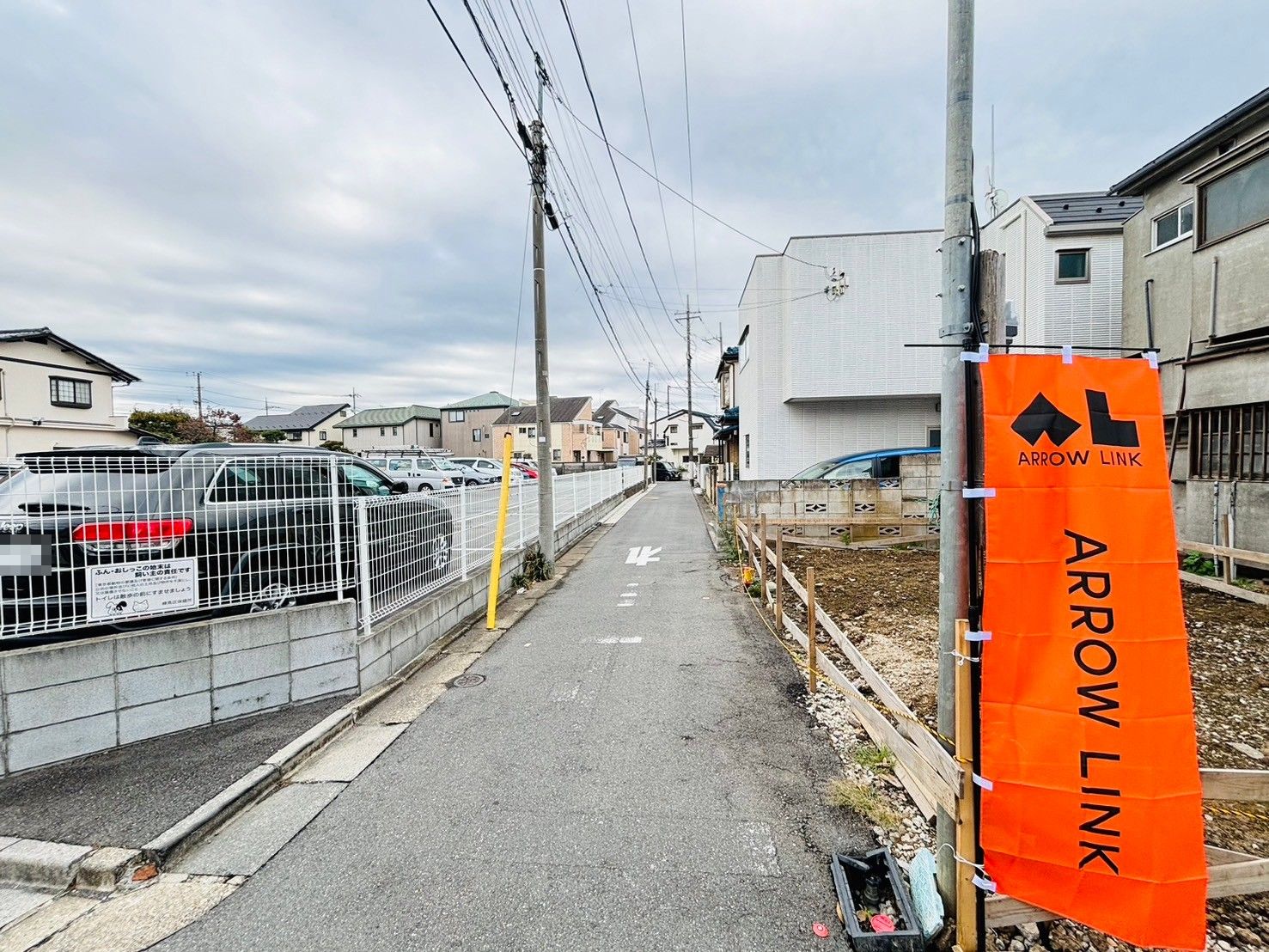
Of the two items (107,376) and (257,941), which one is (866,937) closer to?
(257,941)

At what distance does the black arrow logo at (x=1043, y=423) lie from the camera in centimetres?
187

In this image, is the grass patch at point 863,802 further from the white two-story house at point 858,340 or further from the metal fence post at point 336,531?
the white two-story house at point 858,340

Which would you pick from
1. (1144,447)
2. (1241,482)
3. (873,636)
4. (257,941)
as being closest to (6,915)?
(257,941)

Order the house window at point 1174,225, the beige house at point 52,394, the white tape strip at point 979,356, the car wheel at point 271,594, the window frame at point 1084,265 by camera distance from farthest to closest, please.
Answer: the beige house at point 52,394
the window frame at point 1084,265
the house window at point 1174,225
the car wheel at point 271,594
the white tape strip at point 979,356

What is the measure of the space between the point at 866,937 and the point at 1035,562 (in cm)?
142

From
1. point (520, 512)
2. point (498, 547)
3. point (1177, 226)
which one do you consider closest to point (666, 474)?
point (520, 512)

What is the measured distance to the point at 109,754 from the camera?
337 cm

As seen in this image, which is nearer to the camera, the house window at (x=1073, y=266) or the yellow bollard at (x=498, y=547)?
the yellow bollard at (x=498, y=547)

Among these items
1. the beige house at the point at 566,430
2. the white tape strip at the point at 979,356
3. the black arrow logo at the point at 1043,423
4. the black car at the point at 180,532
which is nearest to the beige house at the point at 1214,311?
the black arrow logo at the point at 1043,423

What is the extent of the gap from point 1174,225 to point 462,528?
11558 mm

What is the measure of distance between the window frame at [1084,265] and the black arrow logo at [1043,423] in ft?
41.2

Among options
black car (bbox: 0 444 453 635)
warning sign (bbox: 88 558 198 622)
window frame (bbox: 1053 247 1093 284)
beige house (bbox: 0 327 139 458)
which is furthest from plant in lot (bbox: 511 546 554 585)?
beige house (bbox: 0 327 139 458)

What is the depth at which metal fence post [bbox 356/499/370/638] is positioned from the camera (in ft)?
14.0

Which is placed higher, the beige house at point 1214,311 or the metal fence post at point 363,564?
the beige house at point 1214,311
